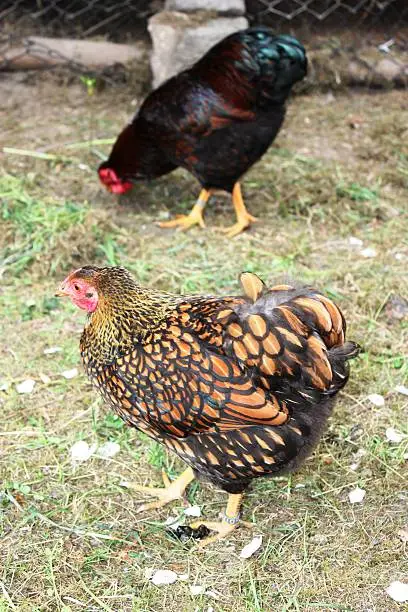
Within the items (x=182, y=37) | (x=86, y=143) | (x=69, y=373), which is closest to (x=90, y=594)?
(x=69, y=373)

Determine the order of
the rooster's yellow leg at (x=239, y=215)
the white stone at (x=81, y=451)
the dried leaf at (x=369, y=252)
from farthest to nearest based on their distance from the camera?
the rooster's yellow leg at (x=239, y=215), the dried leaf at (x=369, y=252), the white stone at (x=81, y=451)

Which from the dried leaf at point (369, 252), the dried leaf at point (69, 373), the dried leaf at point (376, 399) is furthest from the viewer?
the dried leaf at point (369, 252)

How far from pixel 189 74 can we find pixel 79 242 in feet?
3.54

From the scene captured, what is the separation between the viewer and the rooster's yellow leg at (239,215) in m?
4.16

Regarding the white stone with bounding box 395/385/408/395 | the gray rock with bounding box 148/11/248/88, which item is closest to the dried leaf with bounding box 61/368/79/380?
the white stone with bounding box 395/385/408/395

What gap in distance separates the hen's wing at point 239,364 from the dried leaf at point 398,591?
652 millimetres

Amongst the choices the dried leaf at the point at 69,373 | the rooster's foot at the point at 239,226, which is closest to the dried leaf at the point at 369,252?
the rooster's foot at the point at 239,226

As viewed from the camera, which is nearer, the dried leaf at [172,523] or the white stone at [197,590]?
the white stone at [197,590]

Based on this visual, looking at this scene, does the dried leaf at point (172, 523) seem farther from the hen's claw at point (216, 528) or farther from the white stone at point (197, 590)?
the white stone at point (197, 590)

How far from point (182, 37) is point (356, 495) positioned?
3.27 m

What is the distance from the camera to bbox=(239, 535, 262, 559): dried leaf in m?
2.54

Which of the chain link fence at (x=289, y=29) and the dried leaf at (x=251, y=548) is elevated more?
the chain link fence at (x=289, y=29)

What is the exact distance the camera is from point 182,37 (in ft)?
15.9

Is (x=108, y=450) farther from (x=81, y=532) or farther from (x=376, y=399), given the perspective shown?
(x=376, y=399)
